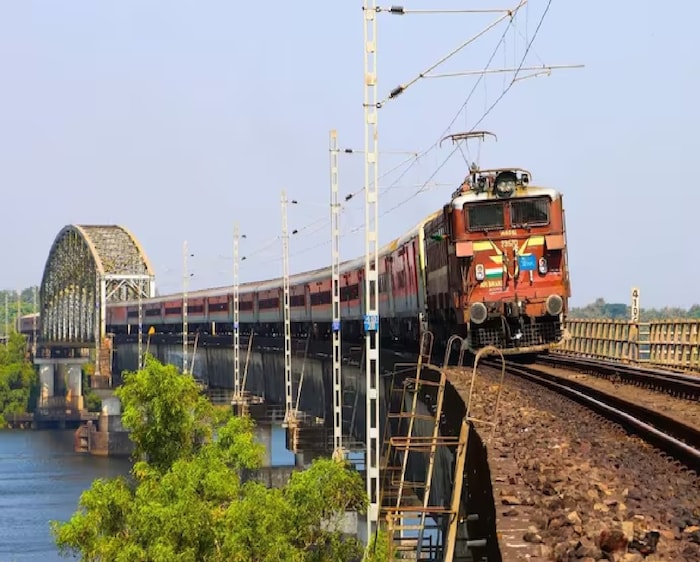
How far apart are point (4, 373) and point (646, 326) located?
460 feet

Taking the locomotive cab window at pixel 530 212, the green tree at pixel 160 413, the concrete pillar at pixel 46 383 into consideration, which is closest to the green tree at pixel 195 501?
the green tree at pixel 160 413

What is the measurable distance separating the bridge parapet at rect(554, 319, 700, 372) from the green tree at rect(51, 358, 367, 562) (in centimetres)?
802

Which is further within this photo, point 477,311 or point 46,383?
point 46,383

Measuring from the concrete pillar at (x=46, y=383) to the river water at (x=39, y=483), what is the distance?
7.94 metres

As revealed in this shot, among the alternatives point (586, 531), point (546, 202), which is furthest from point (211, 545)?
point (586, 531)

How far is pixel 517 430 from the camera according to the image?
15086 millimetres

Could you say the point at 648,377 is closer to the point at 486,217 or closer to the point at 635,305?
the point at 486,217

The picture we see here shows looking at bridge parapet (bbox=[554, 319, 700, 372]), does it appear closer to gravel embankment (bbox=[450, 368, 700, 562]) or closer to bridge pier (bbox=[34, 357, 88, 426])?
gravel embankment (bbox=[450, 368, 700, 562])

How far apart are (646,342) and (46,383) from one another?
131 m

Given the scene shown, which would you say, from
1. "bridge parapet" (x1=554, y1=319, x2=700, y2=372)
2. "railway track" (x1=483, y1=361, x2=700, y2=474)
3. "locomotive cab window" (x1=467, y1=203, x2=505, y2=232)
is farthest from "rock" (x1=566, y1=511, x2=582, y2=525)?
"bridge parapet" (x1=554, y1=319, x2=700, y2=372)

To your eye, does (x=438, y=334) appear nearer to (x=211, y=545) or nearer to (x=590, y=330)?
(x=211, y=545)

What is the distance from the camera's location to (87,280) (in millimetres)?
165875

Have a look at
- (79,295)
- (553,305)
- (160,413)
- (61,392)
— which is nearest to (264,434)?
(160,413)

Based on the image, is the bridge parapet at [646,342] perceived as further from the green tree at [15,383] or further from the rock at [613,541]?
the green tree at [15,383]
